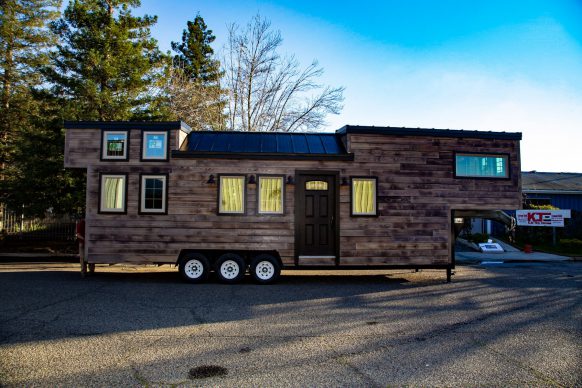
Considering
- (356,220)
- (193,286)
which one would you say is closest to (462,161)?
(356,220)

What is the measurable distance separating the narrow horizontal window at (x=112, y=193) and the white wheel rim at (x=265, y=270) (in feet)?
12.8

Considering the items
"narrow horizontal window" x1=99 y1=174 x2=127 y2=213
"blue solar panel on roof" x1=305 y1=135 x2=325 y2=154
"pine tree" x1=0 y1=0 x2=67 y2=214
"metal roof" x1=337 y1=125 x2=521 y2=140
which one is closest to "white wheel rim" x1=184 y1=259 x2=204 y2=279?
"narrow horizontal window" x1=99 y1=174 x2=127 y2=213

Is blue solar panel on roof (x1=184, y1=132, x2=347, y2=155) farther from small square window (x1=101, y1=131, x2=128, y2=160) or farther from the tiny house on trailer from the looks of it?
small square window (x1=101, y1=131, x2=128, y2=160)

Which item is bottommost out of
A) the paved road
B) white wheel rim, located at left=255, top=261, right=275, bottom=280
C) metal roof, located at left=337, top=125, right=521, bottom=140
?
the paved road

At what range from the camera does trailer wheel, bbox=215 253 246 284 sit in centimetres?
1037

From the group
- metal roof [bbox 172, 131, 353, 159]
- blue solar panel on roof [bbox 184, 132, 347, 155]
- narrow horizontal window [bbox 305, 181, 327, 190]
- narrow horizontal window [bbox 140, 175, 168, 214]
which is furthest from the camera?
blue solar panel on roof [bbox 184, 132, 347, 155]

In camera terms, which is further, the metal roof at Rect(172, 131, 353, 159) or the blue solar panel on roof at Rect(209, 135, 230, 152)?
the blue solar panel on roof at Rect(209, 135, 230, 152)

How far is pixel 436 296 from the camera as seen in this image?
29.9ft

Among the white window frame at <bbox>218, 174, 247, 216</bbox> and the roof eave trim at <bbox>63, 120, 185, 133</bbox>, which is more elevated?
the roof eave trim at <bbox>63, 120, 185, 133</bbox>

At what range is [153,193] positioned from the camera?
10.7 meters

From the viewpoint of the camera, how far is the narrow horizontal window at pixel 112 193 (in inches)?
419

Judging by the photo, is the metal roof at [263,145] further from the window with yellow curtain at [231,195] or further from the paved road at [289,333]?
the paved road at [289,333]

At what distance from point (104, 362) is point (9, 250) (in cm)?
1435

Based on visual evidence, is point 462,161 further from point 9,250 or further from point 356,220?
point 9,250
